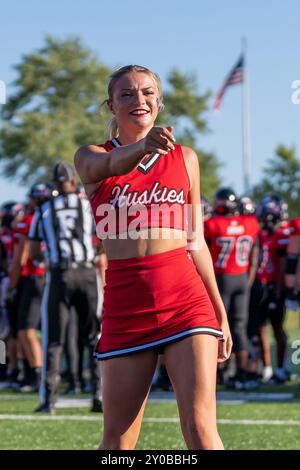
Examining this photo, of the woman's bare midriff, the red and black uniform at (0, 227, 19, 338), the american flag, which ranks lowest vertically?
the red and black uniform at (0, 227, 19, 338)

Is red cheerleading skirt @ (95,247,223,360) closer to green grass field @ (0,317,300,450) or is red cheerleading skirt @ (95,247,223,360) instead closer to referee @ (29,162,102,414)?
green grass field @ (0,317,300,450)

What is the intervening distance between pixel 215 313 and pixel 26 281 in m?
8.05

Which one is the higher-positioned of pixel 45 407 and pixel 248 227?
pixel 248 227

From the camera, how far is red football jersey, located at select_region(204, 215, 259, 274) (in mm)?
12470

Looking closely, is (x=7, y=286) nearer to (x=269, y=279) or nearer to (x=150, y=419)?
(x=269, y=279)

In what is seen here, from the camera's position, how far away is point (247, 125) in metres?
51.1

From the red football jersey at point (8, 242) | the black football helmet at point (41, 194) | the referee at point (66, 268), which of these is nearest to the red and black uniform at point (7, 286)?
the red football jersey at point (8, 242)

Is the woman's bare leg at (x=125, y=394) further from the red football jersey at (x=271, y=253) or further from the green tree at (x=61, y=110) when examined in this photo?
the green tree at (x=61, y=110)

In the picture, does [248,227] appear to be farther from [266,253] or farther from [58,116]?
[58,116]

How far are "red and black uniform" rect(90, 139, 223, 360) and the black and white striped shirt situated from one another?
5.46m

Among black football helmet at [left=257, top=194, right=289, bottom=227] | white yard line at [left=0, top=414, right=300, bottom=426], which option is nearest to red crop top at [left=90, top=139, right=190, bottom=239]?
white yard line at [left=0, top=414, right=300, bottom=426]

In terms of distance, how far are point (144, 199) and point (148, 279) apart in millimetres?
337

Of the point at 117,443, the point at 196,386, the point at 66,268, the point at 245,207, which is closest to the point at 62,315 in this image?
the point at 66,268
